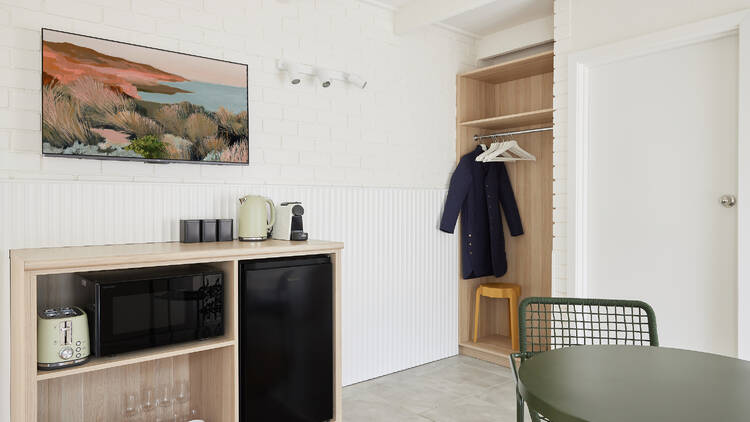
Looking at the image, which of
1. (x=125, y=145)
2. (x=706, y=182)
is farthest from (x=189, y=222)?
(x=706, y=182)

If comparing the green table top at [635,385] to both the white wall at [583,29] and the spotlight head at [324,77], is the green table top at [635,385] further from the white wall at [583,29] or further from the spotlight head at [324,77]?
the spotlight head at [324,77]

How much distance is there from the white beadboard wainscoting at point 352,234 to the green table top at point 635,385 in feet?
6.40

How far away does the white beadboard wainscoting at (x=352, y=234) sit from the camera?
2285mm

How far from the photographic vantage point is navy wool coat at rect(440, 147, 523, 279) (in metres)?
3.97

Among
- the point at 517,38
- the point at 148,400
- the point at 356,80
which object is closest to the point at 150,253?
the point at 148,400

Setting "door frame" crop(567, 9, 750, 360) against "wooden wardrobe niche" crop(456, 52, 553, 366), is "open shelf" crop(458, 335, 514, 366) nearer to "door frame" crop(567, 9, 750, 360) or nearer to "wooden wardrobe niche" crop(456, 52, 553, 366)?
"wooden wardrobe niche" crop(456, 52, 553, 366)

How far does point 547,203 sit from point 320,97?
1883mm

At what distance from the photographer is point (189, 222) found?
2539 mm

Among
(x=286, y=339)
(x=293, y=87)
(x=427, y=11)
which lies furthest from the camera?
(x=427, y=11)

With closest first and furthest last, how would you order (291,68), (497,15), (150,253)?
(150,253) → (291,68) → (497,15)

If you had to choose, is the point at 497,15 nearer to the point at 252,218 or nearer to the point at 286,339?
the point at 252,218

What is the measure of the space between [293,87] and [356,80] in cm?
41

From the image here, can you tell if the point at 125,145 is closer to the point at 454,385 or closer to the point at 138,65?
the point at 138,65

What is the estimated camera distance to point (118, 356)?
2.11 m
